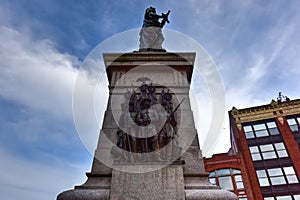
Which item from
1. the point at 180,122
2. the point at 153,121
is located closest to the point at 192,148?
the point at 180,122

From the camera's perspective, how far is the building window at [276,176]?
73.9 ft

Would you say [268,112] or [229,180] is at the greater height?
[268,112]

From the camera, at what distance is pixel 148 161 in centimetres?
433

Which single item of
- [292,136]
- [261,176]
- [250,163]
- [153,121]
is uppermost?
[292,136]

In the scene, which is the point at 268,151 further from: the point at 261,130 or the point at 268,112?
the point at 268,112

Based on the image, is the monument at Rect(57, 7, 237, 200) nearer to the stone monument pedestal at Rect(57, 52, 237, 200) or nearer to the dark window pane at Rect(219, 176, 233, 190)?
the stone monument pedestal at Rect(57, 52, 237, 200)

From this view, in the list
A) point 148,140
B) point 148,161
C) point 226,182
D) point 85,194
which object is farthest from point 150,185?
point 226,182

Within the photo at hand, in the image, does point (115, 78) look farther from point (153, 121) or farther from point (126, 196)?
point (126, 196)

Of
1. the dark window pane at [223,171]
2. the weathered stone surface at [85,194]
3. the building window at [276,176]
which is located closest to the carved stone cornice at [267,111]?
the building window at [276,176]

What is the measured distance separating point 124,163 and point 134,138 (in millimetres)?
569

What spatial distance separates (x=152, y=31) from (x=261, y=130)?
78.7 feet

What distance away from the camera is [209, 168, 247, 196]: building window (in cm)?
2294

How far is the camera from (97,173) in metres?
4.48

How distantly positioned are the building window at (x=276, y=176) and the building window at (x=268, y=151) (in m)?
1.55
